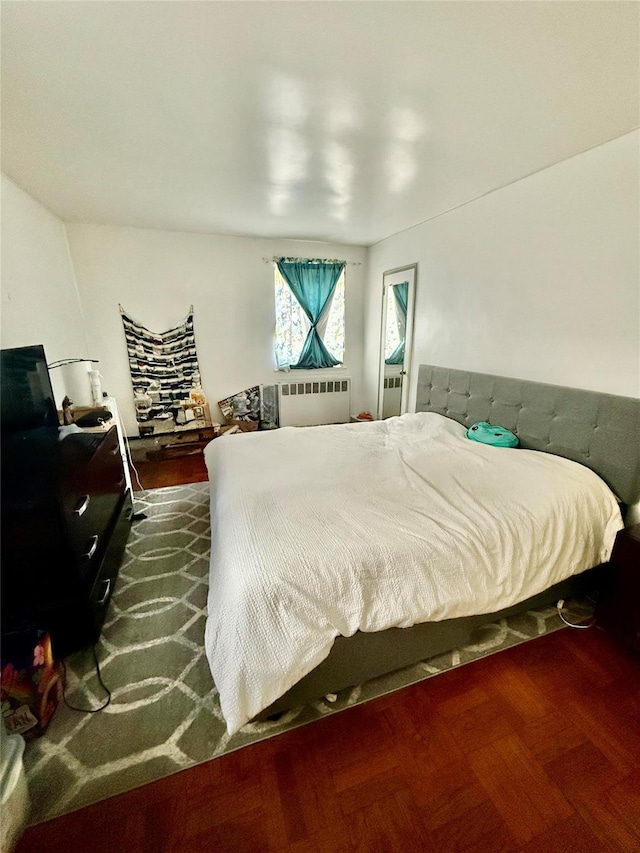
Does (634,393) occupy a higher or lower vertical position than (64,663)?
higher

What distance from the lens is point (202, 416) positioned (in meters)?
4.22

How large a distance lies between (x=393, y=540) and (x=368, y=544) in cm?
11

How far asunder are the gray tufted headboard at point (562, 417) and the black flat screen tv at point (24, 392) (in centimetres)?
291

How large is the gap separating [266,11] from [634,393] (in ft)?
7.64

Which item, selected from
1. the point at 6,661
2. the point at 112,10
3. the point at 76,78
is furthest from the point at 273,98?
the point at 6,661

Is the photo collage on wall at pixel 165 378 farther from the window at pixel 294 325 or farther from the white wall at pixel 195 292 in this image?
the window at pixel 294 325

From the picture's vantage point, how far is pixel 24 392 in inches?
65.2

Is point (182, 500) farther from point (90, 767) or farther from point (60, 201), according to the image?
point (60, 201)

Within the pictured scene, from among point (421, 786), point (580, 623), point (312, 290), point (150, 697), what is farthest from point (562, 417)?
point (312, 290)

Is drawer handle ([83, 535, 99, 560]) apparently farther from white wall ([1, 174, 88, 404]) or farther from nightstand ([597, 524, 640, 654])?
nightstand ([597, 524, 640, 654])

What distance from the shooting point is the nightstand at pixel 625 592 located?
1516mm

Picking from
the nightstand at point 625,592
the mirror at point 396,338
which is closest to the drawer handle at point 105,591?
the nightstand at point 625,592

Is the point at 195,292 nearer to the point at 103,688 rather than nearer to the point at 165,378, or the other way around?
the point at 165,378

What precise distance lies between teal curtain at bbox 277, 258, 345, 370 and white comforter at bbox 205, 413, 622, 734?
8.40ft
